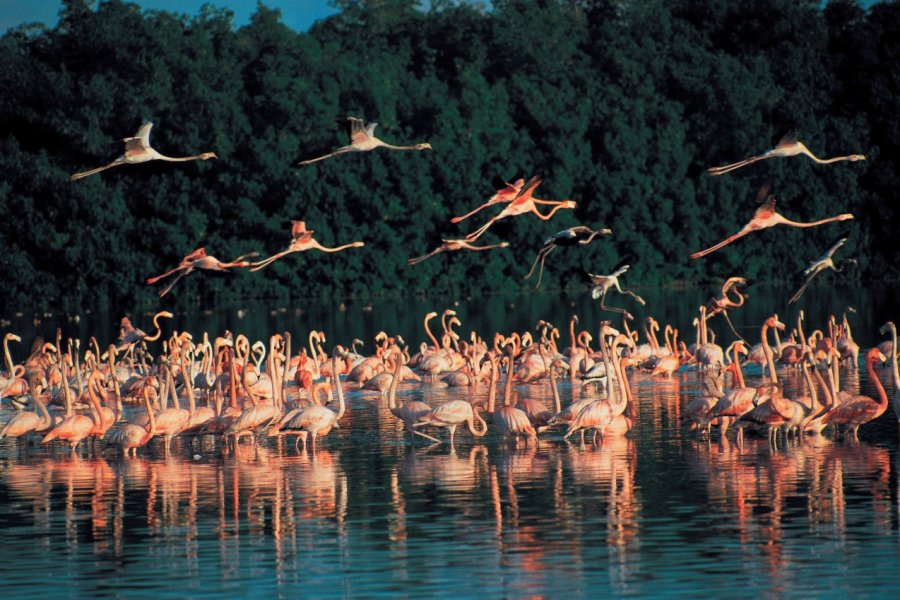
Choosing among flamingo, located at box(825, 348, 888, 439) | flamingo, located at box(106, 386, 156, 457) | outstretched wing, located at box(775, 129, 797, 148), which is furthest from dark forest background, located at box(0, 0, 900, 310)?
flamingo, located at box(825, 348, 888, 439)

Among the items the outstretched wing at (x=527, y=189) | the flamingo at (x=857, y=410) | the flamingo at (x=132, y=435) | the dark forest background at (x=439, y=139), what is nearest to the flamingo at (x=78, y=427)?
the flamingo at (x=132, y=435)

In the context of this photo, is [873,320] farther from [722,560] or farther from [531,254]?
[722,560]

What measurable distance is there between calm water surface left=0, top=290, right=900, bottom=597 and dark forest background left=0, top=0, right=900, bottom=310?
1412 inches

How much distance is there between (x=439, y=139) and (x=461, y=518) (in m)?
45.4

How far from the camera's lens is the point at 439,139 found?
5778 centimetres

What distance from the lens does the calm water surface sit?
10922 mm

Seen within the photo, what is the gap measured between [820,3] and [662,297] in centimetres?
2021

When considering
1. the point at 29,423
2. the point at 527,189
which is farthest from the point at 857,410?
the point at 29,423

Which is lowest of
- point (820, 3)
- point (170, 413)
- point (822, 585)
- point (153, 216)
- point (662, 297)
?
point (822, 585)

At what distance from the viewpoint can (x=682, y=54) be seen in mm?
62969

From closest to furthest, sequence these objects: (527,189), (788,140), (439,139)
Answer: (527,189)
(788,140)
(439,139)

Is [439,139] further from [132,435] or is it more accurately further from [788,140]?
[132,435]

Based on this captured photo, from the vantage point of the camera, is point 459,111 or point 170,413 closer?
point 170,413

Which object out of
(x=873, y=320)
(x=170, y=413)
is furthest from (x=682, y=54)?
(x=170, y=413)
